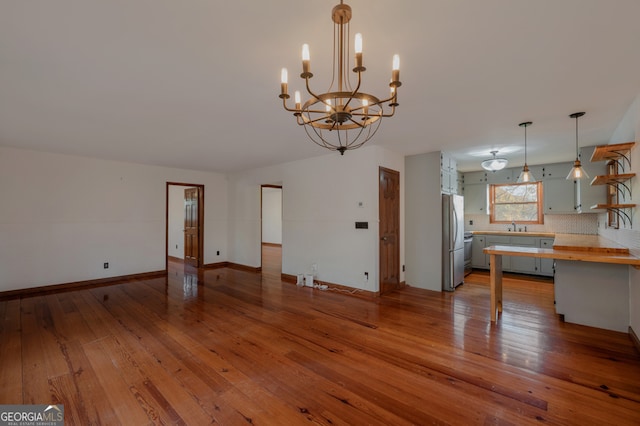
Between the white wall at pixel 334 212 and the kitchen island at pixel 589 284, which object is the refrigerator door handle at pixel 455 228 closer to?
the white wall at pixel 334 212

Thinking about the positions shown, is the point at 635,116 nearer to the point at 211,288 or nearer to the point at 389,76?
the point at 389,76

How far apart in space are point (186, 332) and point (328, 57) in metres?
3.13

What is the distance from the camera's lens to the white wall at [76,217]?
4.68m

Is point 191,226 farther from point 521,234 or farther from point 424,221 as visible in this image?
point 521,234

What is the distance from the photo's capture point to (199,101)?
2789mm

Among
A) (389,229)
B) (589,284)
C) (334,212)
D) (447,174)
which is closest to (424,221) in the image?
(389,229)

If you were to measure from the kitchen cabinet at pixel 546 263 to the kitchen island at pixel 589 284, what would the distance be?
264 cm

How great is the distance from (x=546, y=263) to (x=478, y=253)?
123cm

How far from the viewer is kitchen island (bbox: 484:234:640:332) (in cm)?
308

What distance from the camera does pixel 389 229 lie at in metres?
4.83

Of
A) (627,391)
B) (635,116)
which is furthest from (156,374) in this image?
(635,116)

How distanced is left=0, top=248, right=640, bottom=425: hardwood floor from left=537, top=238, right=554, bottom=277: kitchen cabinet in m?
2.01

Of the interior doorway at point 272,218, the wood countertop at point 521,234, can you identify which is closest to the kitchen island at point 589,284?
the wood countertop at point 521,234

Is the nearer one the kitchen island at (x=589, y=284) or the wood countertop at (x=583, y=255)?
the wood countertop at (x=583, y=255)
